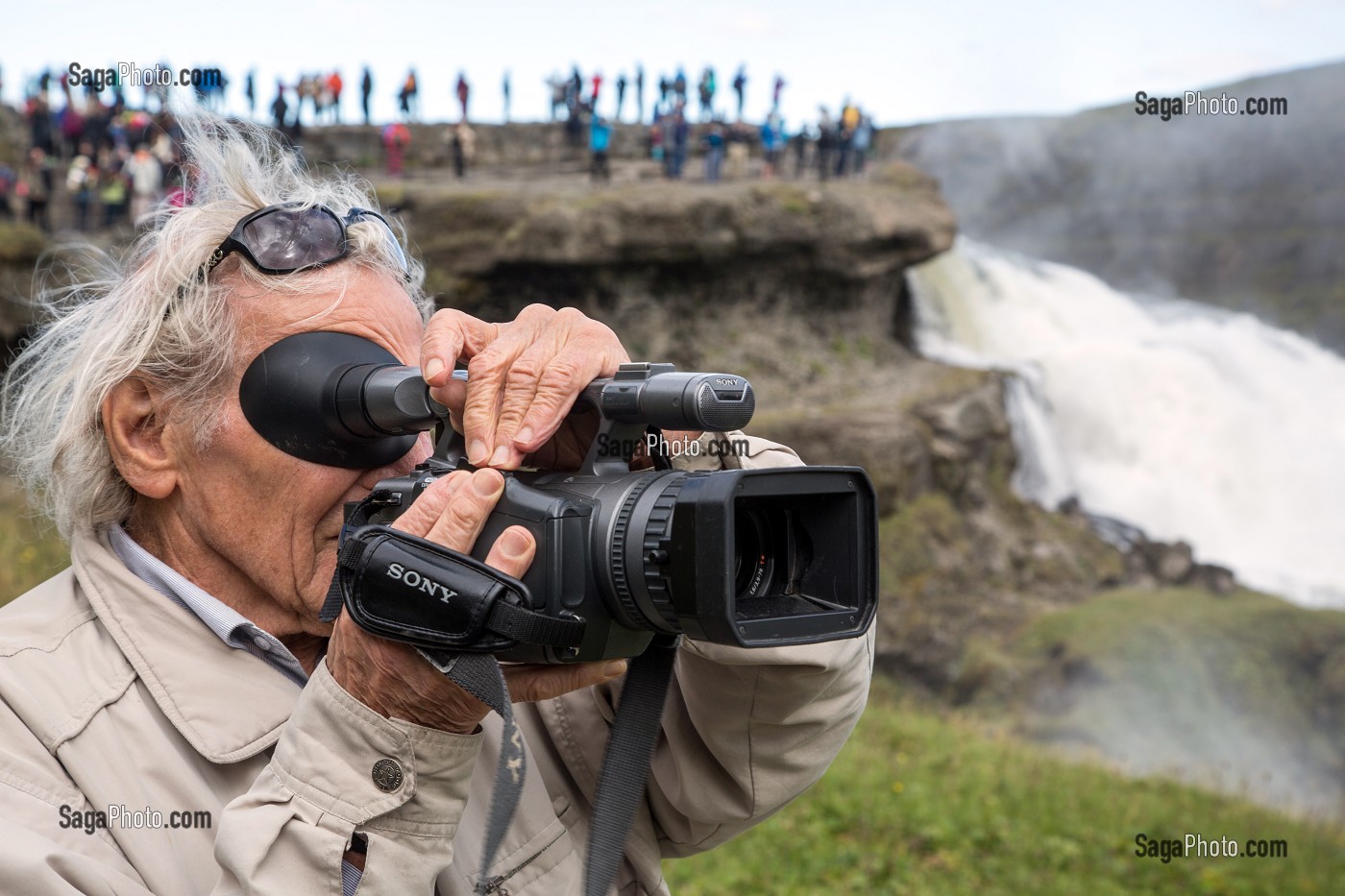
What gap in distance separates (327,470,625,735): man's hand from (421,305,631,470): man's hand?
10 cm

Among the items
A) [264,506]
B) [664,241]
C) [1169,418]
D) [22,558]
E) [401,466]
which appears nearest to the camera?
[264,506]

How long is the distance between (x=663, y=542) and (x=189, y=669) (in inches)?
34.1

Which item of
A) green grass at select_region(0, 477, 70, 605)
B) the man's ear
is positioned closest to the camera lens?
the man's ear

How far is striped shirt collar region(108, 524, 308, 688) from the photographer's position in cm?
186

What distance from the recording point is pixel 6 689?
161 cm

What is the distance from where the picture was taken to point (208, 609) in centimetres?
187

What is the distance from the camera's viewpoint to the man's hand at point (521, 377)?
5.31 ft

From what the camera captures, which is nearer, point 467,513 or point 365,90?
point 467,513

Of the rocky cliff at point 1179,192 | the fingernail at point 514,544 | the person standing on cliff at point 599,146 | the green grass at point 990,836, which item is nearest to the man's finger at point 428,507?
the fingernail at point 514,544

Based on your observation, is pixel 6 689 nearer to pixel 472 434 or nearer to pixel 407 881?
pixel 407 881

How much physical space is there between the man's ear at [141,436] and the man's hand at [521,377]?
0.61 m

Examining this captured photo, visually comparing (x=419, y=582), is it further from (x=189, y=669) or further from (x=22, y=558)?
(x=22, y=558)

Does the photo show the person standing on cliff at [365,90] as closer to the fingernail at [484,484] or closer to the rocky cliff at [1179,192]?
the fingernail at [484,484]

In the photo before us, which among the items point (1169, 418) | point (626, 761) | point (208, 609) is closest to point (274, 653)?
point (208, 609)
